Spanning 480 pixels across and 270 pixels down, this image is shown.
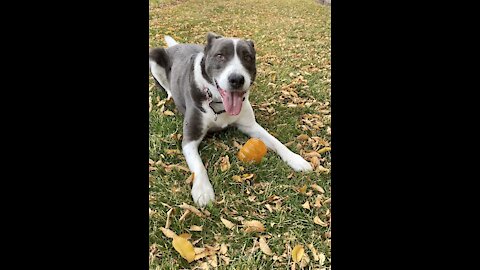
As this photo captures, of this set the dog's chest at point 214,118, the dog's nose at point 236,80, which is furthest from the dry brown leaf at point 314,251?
the dog's chest at point 214,118

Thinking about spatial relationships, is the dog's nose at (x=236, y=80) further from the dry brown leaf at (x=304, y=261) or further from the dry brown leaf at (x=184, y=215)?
the dry brown leaf at (x=304, y=261)

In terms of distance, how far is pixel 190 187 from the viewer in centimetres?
191

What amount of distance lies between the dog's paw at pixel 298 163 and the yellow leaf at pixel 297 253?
0.65 metres

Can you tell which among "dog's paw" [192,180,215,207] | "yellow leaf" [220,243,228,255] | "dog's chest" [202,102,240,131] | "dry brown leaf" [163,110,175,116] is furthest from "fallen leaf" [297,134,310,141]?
"yellow leaf" [220,243,228,255]

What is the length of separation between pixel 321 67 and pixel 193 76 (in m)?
0.86

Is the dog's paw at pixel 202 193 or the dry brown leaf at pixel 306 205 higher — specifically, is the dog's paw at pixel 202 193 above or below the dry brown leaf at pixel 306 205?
below

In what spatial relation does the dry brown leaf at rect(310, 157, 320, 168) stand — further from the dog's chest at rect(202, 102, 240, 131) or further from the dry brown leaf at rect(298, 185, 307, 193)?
the dog's chest at rect(202, 102, 240, 131)

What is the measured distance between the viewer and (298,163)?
2.16m

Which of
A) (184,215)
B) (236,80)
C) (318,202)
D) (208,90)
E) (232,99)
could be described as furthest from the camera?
(208,90)

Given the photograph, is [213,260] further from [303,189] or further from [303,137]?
[303,137]

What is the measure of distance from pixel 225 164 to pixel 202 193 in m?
0.32

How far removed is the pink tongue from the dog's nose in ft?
0.25

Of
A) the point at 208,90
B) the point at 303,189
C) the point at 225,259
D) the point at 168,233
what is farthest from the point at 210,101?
the point at 225,259

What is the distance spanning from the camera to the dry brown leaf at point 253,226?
5.07 ft
